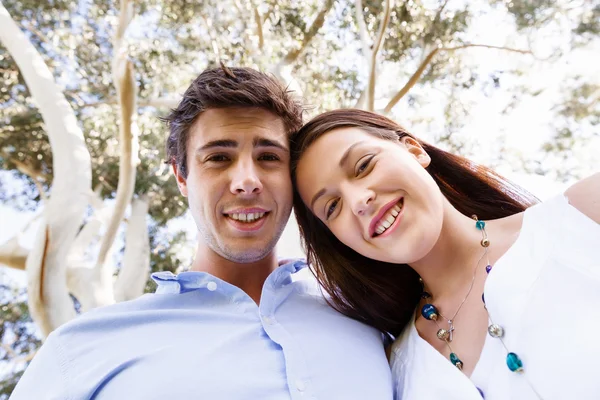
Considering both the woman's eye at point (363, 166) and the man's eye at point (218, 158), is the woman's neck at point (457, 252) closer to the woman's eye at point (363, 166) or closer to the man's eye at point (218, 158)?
the woman's eye at point (363, 166)

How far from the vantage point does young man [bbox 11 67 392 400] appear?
1522mm

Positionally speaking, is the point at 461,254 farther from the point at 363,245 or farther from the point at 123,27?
the point at 123,27

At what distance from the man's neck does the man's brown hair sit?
16.1 inches

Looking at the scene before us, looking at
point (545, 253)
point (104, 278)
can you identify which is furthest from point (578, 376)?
point (104, 278)

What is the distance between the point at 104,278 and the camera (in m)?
5.42

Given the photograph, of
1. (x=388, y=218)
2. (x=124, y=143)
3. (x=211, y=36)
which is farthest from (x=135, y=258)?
(x=388, y=218)

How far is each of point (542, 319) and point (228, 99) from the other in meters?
1.42

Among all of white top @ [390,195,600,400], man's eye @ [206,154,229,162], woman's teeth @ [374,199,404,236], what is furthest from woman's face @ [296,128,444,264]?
man's eye @ [206,154,229,162]

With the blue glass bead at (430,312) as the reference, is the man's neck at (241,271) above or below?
below

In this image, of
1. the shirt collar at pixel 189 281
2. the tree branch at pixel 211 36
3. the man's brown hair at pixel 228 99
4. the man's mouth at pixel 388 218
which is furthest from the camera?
the tree branch at pixel 211 36

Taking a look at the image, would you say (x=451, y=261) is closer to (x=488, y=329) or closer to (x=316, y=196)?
(x=488, y=329)

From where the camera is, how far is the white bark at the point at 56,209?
4.36 m

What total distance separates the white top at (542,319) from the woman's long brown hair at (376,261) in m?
0.40

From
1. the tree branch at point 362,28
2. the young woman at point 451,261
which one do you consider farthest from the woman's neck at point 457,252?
the tree branch at point 362,28
